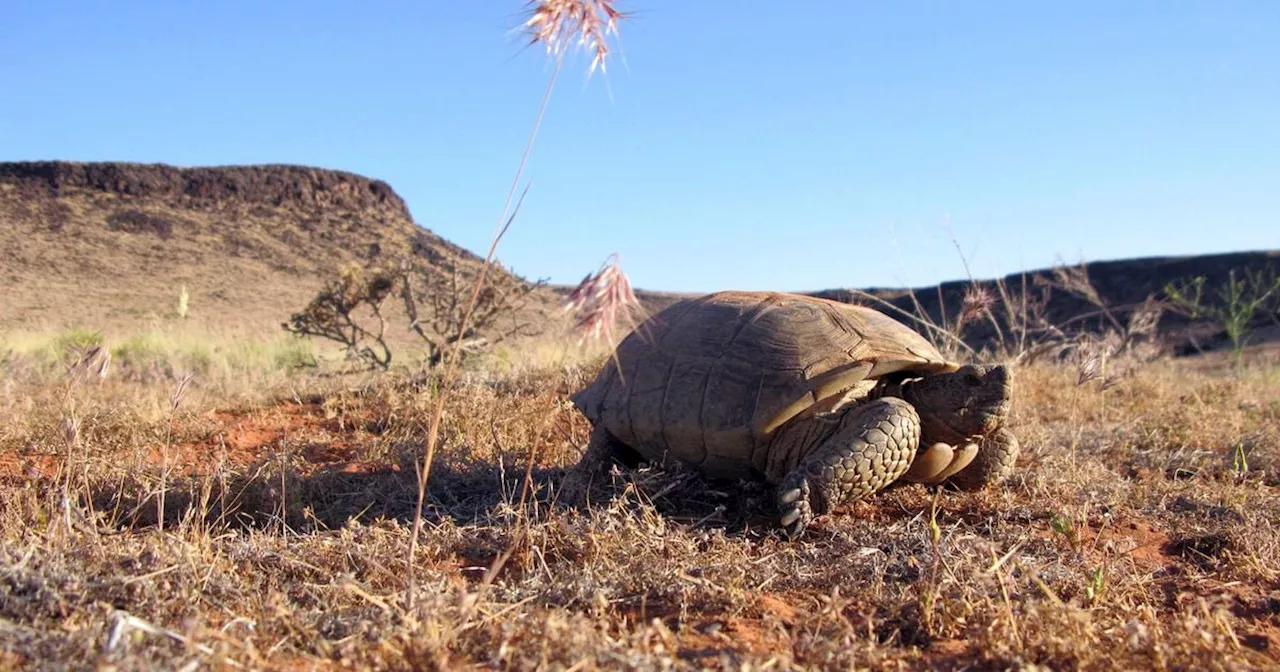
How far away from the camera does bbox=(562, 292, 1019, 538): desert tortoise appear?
11.9ft

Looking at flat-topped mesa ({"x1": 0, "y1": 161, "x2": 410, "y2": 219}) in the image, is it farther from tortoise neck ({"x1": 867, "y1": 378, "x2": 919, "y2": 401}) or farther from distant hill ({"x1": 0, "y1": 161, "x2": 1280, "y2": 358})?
tortoise neck ({"x1": 867, "y1": 378, "x2": 919, "y2": 401})

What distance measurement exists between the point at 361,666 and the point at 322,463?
10.2 feet

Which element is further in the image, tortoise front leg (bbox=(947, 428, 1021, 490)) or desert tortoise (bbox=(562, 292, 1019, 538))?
tortoise front leg (bbox=(947, 428, 1021, 490))

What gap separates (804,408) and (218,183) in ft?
133

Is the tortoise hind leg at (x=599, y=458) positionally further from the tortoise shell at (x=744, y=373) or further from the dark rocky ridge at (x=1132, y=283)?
the dark rocky ridge at (x=1132, y=283)

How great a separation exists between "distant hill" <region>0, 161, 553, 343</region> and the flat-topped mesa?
59 mm

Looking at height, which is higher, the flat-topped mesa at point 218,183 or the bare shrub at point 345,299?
→ the flat-topped mesa at point 218,183

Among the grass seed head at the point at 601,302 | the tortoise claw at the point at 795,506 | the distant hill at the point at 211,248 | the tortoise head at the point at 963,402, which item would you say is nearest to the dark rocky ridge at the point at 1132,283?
the distant hill at the point at 211,248

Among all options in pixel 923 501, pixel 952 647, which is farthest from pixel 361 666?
pixel 923 501

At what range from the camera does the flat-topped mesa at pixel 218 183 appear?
34.5 meters

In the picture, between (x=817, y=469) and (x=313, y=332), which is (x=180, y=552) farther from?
(x=313, y=332)

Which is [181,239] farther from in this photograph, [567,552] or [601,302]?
[601,302]

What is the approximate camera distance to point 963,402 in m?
3.88

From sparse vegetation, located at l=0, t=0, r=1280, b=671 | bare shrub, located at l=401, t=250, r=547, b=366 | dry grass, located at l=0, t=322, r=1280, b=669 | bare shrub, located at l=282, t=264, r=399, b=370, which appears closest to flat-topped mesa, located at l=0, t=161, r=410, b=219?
bare shrub, located at l=282, t=264, r=399, b=370
